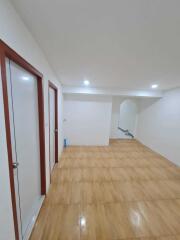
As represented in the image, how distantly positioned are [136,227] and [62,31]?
102 inches

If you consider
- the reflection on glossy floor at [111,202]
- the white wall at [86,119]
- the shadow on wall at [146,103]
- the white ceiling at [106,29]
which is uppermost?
the white ceiling at [106,29]

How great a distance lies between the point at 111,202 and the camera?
1.99m

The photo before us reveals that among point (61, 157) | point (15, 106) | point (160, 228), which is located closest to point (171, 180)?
point (160, 228)

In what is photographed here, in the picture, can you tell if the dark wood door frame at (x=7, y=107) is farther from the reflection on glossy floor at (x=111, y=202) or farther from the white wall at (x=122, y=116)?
the white wall at (x=122, y=116)

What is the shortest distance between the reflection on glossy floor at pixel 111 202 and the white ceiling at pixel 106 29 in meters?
2.37

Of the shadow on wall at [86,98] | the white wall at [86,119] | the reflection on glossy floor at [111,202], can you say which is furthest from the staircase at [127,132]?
the reflection on glossy floor at [111,202]

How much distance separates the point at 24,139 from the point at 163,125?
428cm

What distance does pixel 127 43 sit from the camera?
134cm

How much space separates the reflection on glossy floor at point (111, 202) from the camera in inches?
59.5

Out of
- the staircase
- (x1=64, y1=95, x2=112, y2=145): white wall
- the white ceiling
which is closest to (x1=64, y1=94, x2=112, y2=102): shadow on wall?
(x1=64, y1=95, x2=112, y2=145): white wall

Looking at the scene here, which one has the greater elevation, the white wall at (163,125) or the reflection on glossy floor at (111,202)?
the white wall at (163,125)

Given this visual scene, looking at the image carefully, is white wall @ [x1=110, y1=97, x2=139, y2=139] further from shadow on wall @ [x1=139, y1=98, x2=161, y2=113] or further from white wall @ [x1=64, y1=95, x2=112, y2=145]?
white wall @ [x1=64, y1=95, x2=112, y2=145]

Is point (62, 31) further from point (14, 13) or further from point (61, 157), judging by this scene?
point (61, 157)

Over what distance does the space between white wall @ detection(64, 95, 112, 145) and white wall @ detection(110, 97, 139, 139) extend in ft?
3.55
